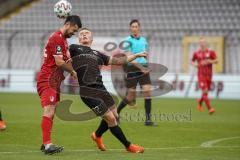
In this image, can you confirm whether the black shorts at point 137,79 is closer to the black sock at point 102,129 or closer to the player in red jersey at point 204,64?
the black sock at point 102,129

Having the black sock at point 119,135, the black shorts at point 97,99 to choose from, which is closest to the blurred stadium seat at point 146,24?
the black shorts at point 97,99

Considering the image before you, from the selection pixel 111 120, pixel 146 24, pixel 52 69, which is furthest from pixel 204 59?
pixel 146 24

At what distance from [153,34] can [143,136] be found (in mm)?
17310

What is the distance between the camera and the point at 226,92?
1008 inches

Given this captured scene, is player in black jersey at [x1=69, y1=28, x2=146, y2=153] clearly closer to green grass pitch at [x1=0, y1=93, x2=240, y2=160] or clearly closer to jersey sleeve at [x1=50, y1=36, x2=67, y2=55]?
jersey sleeve at [x1=50, y1=36, x2=67, y2=55]

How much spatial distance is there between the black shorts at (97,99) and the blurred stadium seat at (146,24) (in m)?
17.8

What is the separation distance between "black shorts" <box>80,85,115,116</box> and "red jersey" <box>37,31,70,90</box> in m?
0.47

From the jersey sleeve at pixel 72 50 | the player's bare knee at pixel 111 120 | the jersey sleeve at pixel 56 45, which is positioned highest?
the jersey sleeve at pixel 56 45

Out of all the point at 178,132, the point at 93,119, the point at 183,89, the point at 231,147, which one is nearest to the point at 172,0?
the point at 183,89

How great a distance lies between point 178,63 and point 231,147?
18156mm

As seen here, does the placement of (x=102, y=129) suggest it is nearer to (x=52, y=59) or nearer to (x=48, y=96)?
(x=48, y=96)

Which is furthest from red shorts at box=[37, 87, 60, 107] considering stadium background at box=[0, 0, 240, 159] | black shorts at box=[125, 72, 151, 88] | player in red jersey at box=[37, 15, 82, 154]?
stadium background at box=[0, 0, 240, 159]

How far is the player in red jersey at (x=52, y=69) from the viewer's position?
31.1 ft

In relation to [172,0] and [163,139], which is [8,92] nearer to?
[172,0]
